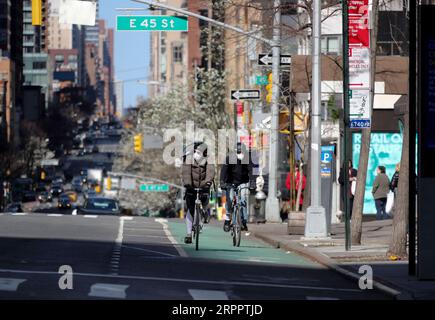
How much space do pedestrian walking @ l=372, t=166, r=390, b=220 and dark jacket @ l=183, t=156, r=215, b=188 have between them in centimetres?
1359

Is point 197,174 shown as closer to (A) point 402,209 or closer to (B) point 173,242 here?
(B) point 173,242

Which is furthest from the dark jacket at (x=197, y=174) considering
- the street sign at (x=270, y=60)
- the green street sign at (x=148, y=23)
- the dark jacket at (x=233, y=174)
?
the street sign at (x=270, y=60)

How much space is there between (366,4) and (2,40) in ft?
182

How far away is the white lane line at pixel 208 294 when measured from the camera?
1394cm

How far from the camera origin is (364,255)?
21281mm

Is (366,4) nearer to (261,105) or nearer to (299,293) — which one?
(299,293)

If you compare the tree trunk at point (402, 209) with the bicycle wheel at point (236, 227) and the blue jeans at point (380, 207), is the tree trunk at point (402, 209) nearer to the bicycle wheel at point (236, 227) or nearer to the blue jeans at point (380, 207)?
the bicycle wheel at point (236, 227)

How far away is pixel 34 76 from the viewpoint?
13675cm

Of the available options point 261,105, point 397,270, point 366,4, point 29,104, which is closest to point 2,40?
point 261,105

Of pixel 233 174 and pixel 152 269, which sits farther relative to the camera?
pixel 233 174

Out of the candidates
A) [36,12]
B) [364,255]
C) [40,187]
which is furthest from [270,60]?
[40,187]

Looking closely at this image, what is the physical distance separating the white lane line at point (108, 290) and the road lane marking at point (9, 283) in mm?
884

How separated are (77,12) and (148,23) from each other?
1.99 metres

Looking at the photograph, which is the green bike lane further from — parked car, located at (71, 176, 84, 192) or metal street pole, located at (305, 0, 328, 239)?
parked car, located at (71, 176, 84, 192)
